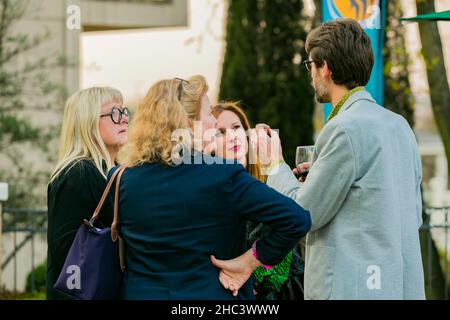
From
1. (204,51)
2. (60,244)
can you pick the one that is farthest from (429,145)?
(60,244)

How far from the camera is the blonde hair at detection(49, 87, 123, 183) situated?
4.15 meters

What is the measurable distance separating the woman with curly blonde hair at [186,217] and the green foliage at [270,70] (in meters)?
11.5

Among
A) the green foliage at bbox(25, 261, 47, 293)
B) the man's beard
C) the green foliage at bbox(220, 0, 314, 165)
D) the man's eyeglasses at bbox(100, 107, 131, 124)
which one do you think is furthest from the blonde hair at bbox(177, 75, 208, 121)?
the green foliage at bbox(220, 0, 314, 165)

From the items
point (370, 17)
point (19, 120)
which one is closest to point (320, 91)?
point (370, 17)

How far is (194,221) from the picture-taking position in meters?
2.92

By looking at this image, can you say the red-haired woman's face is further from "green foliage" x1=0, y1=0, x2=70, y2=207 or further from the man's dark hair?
"green foliage" x1=0, y1=0, x2=70, y2=207

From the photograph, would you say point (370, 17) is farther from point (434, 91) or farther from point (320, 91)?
point (434, 91)

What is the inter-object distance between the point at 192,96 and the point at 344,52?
0.58 metres

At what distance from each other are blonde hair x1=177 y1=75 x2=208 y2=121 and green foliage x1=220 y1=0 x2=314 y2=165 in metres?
11.3

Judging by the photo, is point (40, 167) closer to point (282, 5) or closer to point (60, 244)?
point (282, 5)

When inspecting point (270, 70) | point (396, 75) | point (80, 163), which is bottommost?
point (80, 163)

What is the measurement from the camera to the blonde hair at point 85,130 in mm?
4148

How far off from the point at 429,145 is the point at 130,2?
79.5 feet

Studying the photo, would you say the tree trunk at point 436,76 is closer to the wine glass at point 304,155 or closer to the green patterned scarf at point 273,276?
the green patterned scarf at point 273,276
